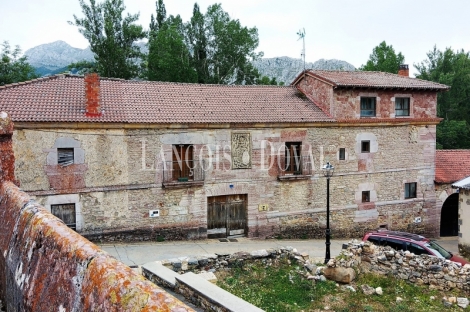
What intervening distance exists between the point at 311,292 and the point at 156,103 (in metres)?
11.2

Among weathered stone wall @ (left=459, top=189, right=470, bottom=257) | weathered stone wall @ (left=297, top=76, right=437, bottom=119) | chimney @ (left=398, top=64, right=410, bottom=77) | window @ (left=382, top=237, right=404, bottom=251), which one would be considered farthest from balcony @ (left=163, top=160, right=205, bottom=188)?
chimney @ (left=398, top=64, right=410, bottom=77)

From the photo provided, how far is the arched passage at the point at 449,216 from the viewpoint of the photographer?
79.9 feet

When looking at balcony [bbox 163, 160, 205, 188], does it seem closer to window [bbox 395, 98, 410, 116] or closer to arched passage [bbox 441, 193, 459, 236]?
window [bbox 395, 98, 410, 116]

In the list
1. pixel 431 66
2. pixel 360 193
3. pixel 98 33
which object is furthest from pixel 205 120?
pixel 431 66

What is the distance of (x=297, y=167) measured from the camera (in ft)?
65.6

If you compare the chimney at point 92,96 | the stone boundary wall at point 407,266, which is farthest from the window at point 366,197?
the chimney at point 92,96

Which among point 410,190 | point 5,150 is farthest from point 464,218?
point 5,150

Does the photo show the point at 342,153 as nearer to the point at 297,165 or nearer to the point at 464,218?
the point at 297,165

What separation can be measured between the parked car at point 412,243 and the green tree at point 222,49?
2470cm

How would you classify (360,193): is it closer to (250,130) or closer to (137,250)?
(250,130)

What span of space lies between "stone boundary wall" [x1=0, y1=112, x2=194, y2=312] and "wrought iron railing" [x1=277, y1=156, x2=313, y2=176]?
16.0 meters

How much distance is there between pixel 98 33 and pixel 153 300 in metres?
38.0

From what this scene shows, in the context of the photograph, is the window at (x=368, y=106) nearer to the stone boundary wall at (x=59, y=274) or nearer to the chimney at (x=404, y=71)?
the chimney at (x=404, y=71)

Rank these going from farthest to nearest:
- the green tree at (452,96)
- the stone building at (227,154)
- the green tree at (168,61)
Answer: the green tree at (452,96) → the green tree at (168,61) → the stone building at (227,154)
